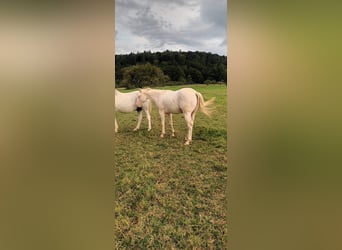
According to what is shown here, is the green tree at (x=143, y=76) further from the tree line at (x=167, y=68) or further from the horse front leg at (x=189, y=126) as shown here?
the horse front leg at (x=189, y=126)

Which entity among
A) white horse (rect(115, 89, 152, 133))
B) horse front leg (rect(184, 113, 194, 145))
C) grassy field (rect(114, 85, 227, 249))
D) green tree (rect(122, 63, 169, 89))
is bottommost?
grassy field (rect(114, 85, 227, 249))

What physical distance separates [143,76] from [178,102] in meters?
0.34

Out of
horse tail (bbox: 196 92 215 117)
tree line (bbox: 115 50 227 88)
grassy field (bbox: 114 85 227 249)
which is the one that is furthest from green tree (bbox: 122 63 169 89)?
horse tail (bbox: 196 92 215 117)

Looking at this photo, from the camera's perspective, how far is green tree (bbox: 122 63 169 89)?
2.30 m

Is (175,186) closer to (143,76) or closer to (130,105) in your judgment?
(130,105)

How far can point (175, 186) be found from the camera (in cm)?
226

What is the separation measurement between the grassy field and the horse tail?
0.04m

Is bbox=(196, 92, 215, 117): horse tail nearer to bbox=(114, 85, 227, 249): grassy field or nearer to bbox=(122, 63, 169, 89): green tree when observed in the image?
bbox=(114, 85, 227, 249): grassy field

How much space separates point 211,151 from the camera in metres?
2.22

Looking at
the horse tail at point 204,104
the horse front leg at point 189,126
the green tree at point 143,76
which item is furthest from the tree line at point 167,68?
the horse front leg at point 189,126

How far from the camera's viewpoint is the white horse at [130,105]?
90.7 inches
